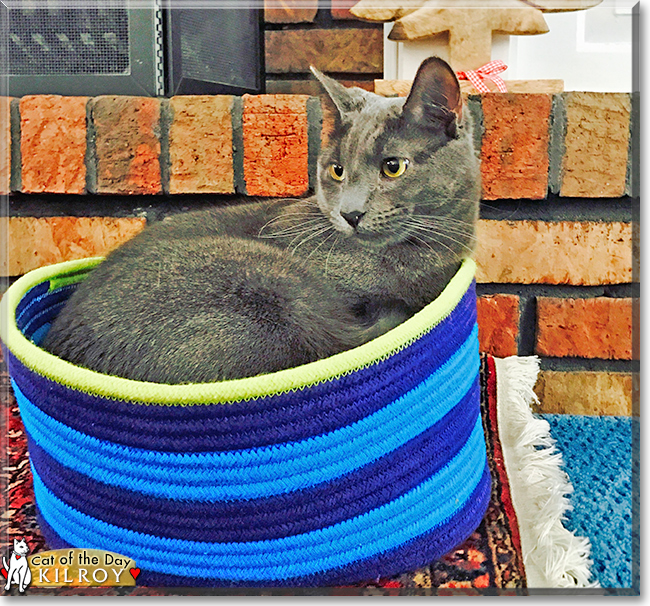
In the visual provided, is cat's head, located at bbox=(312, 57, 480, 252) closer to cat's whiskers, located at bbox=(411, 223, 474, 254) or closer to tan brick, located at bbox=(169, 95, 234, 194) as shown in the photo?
cat's whiskers, located at bbox=(411, 223, 474, 254)

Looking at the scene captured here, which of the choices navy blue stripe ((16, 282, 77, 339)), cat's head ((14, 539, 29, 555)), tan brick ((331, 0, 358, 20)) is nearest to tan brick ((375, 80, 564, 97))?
tan brick ((331, 0, 358, 20))

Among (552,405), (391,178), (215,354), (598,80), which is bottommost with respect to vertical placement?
(552,405)

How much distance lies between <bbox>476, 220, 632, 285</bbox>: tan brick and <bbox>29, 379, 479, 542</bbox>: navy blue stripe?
55 centimetres

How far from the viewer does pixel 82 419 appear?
0.56 meters

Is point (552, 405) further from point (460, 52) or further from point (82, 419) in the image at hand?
point (82, 419)

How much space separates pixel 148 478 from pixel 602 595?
1.52 feet

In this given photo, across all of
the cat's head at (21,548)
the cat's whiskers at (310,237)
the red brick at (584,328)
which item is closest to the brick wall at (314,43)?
the cat's whiskers at (310,237)

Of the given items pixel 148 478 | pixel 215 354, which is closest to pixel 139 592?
pixel 148 478

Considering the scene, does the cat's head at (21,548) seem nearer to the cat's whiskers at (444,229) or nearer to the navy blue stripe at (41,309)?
the navy blue stripe at (41,309)

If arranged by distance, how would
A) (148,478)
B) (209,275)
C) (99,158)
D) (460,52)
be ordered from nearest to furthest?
(148,478), (209,275), (460,52), (99,158)

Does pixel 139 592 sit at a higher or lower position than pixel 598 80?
lower

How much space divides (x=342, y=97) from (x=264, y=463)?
1.60ft

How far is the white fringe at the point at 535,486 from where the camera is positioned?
0.60 metres

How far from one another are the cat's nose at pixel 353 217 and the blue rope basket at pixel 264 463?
147 millimetres
